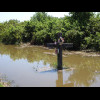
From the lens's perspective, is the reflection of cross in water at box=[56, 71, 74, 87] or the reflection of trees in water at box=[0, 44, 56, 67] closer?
the reflection of cross in water at box=[56, 71, 74, 87]

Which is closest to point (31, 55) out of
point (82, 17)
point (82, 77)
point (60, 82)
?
point (82, 17)

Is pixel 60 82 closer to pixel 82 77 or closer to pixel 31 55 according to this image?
pixel 82 77

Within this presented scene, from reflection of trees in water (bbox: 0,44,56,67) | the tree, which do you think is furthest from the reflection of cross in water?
the tree

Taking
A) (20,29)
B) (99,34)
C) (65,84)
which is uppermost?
(20,29)

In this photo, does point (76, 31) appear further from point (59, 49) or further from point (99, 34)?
point (59, 49)

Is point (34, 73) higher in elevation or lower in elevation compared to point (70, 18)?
lower

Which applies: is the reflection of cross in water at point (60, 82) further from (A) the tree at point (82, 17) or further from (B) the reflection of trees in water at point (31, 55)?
(A) the tree at point (82, 17)

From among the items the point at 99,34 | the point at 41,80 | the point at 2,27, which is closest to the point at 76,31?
the point at 99,34

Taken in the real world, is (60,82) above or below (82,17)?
below

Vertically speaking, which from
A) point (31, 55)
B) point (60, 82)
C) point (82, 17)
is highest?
point (82, 17)

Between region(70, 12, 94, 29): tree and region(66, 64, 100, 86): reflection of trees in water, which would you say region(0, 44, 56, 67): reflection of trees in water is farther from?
region(70, 12, 94, 29): tree

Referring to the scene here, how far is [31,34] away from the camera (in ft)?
91.0

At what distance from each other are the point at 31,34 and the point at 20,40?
7.09 ft

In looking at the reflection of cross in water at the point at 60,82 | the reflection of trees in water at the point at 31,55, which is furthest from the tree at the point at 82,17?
the reflection of cross in water at the point at 60,82
